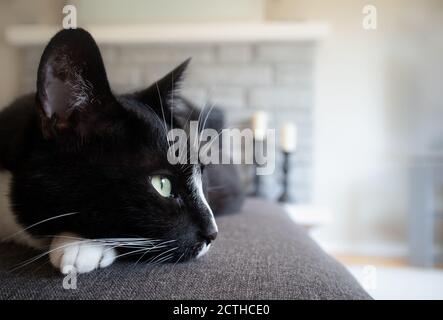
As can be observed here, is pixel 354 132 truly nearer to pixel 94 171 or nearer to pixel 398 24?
pixel 398 24

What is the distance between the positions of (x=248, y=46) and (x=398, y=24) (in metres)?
1.31

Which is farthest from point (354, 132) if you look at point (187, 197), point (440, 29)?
point (187, 197)

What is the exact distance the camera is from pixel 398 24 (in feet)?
1.94

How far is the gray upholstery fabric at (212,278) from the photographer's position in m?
0.37

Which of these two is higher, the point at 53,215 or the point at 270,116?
the point at 270,116

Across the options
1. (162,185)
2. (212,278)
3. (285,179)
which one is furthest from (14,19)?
(285,179)

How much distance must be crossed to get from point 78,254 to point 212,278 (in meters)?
0.17

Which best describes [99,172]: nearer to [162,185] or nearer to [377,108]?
[162,185]

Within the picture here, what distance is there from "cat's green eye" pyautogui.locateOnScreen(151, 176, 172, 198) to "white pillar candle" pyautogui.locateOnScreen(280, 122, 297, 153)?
130 cm

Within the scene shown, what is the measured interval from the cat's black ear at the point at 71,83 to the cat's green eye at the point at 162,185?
0.38 feet

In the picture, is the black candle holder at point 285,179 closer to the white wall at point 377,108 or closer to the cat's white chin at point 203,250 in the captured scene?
the white wall at point 377,108

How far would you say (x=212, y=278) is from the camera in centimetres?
42

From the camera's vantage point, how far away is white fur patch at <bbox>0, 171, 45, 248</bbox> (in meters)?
0.50
